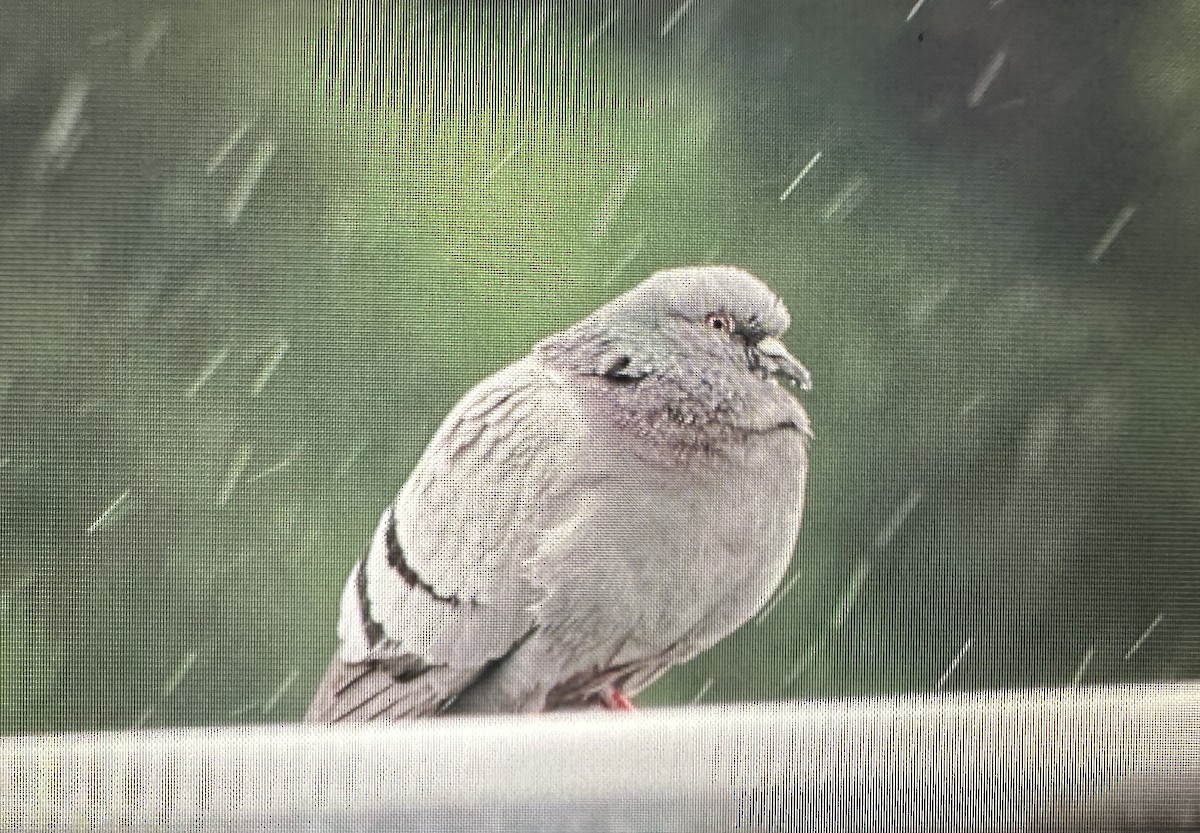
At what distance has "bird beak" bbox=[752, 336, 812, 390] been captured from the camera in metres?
1.27

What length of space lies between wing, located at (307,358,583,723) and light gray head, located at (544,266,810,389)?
78mm

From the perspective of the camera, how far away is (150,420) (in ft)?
4.48

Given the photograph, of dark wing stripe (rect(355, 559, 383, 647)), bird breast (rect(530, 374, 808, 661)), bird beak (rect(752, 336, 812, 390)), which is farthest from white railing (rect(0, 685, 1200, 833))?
bird beak (rect(752, 336, 812, 390))

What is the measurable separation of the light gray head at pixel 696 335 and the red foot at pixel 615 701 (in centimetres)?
40

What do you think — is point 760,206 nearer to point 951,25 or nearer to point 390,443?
point 951,25

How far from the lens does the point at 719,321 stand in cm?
128

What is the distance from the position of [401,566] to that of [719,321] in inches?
18.8

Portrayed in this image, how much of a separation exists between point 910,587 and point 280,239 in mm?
975

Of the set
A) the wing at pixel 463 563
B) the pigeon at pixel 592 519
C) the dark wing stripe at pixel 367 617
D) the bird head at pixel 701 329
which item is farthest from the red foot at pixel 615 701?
the bird head at pixel 701 329

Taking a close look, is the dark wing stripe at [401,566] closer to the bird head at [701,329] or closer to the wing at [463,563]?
the wing at [463,563]

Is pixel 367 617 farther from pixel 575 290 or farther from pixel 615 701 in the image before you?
pixel 575 290

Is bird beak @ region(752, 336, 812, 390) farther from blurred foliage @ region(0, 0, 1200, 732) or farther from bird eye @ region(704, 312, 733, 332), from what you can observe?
blurred foliage @ region(0, 0, 1200, 732)

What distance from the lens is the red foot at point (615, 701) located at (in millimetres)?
1349

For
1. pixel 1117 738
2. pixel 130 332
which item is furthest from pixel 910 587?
pixel 130 332
